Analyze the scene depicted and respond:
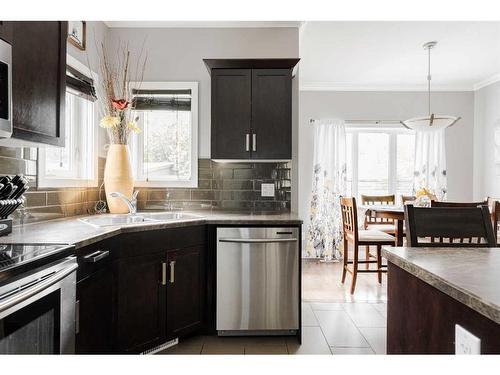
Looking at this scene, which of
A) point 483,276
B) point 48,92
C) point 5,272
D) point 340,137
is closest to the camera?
point 483,276

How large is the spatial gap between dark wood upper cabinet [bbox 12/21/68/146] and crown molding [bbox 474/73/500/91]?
5.32 m

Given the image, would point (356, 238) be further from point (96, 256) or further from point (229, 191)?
point (96, 256)

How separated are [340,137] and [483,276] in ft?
14.9

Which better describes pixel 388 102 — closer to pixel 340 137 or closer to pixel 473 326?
pixel 340 137

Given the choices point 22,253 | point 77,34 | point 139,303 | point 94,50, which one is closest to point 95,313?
point 139,303

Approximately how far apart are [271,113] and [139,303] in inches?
67.8

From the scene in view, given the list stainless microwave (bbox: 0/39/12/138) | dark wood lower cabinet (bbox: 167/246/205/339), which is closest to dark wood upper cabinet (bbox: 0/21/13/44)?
stainless microwave (bbox: 0/39/12/138)

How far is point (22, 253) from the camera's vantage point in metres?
1.26

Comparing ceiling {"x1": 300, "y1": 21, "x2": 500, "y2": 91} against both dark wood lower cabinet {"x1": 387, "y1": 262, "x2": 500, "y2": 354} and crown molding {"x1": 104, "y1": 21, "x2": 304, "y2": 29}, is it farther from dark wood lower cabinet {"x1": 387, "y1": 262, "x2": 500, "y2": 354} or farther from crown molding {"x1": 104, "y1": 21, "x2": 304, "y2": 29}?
dark wood lower cabinet {"x1": 387, "y1": 262, "x2": 500, "y2": 354}

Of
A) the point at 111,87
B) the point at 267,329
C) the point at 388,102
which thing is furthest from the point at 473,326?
the point at 388,102

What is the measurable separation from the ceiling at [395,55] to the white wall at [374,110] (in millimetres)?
122

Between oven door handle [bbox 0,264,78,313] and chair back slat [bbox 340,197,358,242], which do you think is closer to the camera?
oven door handle [bbox 0,264,78,313]

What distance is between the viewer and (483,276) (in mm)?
942

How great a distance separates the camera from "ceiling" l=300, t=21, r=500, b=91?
11.5 ft
